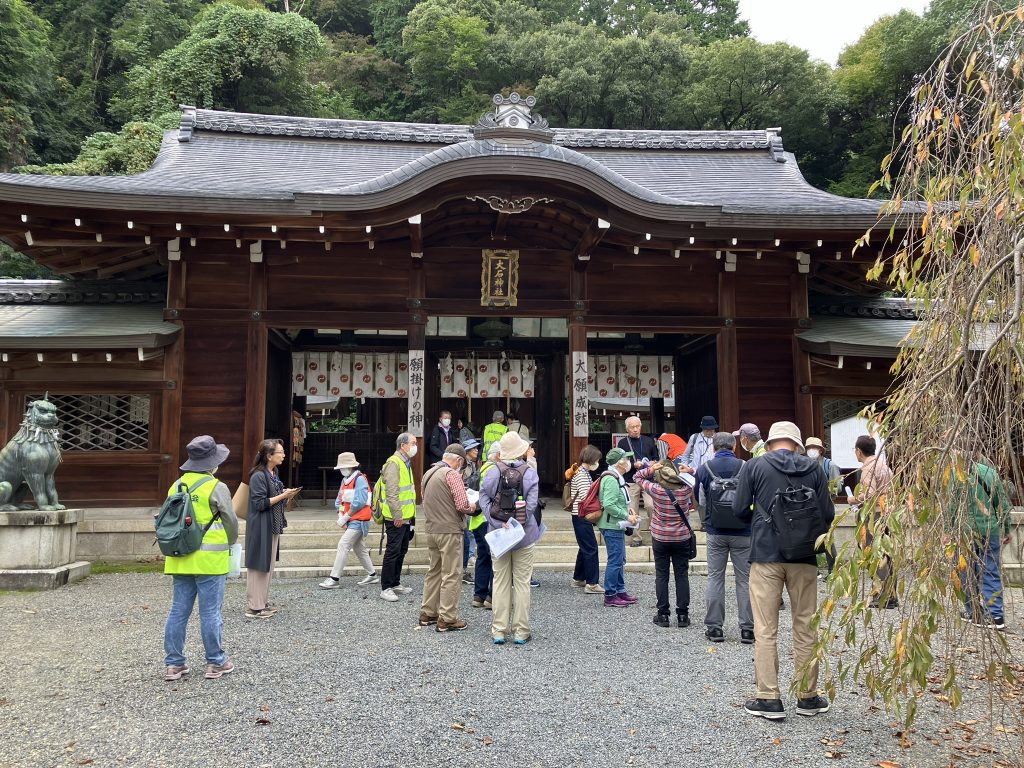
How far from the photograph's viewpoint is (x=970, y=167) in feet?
9.33

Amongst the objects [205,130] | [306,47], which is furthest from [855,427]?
[306,47]

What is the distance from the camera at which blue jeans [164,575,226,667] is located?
4293 millimetres

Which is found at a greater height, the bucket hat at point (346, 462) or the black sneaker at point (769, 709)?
the bucket hat at point (346, 462)

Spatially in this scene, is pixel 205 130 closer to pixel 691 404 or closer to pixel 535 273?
pixel 535 273

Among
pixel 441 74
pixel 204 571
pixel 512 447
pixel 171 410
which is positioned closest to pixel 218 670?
pixel 204 571

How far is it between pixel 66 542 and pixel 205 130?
29.9 feet

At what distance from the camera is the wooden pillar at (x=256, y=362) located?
9367mm

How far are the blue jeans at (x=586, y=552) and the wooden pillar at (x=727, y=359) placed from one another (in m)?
4.01

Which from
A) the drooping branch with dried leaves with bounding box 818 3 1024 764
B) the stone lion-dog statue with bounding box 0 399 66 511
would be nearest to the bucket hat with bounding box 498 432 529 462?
the drooping branch with dried leaves with bounding box 818 3 1024 764

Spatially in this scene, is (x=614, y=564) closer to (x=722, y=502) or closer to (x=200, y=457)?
(x=722, y=502)

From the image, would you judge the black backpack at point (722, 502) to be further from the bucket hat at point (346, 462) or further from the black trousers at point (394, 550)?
the bucket hat at point (346, 462)

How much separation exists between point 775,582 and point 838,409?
7.53m

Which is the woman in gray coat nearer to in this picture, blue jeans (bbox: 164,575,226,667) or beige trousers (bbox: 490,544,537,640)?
blue jeans (bbox: 164,575,226,667)

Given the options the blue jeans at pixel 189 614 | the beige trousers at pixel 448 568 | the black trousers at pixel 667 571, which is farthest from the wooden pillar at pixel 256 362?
the black trousers at pixel 667 571
